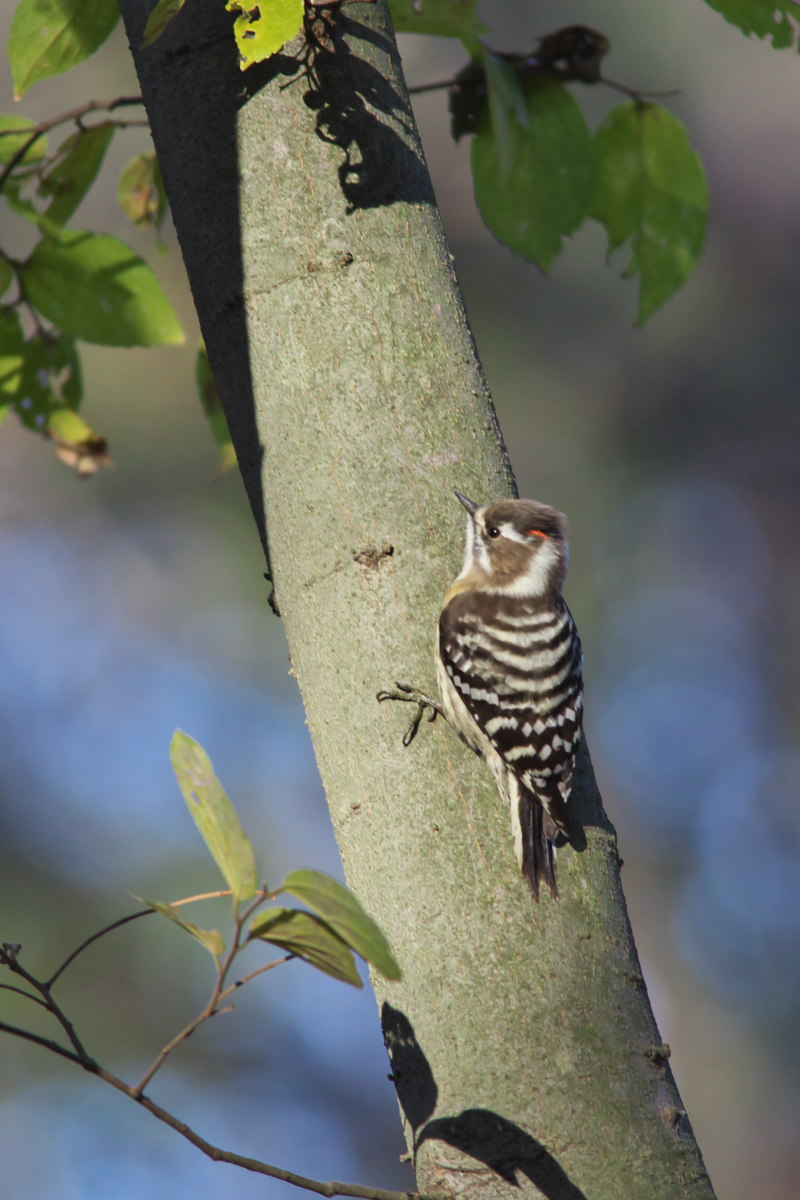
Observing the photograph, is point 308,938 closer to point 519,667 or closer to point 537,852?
point 537,852

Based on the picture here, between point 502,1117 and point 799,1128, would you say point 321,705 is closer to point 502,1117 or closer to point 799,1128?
point 502,1117

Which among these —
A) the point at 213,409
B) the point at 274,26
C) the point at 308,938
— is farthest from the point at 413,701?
the point at 213,409

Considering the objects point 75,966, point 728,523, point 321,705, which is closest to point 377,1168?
point 75,966

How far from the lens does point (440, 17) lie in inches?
78.9

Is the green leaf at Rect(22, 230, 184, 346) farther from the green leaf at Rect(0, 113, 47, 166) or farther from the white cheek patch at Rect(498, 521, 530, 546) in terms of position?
the white cheek patch at Rect(498, 521, 530, 546)

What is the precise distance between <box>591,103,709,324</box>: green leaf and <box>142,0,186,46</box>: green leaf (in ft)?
3.37

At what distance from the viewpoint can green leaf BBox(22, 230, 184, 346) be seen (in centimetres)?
218

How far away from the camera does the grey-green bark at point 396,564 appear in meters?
1.35

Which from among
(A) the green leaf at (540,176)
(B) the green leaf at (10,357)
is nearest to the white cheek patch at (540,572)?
(A) the green leaf at (540,176)

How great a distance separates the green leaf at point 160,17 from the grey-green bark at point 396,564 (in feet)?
0.78

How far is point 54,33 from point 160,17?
60 centimetres

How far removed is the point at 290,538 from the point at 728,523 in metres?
10.2

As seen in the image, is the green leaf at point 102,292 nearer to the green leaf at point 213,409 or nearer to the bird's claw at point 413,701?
the green leaf at point 213,409

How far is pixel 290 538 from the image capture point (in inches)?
64.4
